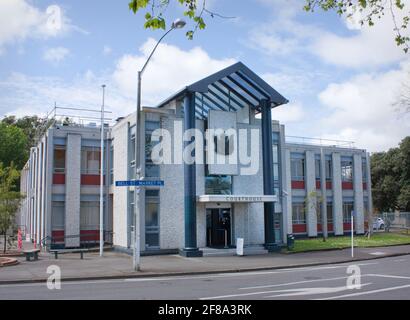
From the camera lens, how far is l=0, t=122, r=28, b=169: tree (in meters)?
61.3

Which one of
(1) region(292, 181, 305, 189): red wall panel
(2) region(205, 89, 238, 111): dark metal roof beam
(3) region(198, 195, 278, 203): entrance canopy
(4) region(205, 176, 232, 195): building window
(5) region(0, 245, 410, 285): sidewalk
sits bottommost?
(5) region(0, 245, 410, 285): sidewalk

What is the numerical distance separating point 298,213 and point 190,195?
17038mm

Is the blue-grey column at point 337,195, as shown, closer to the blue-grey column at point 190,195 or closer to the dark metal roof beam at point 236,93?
the dark metal roof beam at point 236,93

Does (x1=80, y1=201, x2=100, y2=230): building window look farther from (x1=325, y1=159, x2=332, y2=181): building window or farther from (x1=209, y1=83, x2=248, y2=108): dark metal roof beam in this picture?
(x1=325, y1=159, x2=332, y2=181): building window

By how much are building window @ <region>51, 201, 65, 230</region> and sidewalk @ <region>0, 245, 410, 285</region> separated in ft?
15.7

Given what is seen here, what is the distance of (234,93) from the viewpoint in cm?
2934

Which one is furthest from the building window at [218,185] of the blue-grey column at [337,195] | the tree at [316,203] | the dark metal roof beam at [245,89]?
the blue-grey column at [337,195]

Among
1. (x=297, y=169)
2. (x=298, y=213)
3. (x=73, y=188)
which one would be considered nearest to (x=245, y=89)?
(x=73, y=188)

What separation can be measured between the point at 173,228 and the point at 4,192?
9421mm

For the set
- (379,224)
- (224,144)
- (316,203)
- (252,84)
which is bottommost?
(379,224)

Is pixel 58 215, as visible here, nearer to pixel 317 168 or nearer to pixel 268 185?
pixel 268 185

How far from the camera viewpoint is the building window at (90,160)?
3234cm

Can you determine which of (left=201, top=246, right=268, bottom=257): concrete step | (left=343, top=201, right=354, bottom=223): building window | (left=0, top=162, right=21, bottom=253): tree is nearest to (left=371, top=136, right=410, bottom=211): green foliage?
(left=343, top=201, right=354, bottom=223): building window

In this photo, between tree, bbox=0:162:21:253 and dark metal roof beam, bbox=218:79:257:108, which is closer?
tree, bbox=0:162:21:253
